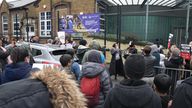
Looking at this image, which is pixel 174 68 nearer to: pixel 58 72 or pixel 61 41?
pixel 58 72

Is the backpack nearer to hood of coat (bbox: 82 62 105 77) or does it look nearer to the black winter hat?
hood of coat (bbox: 82 62 105 77)

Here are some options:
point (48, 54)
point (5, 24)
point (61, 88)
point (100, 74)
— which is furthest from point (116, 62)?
point (5, 24)

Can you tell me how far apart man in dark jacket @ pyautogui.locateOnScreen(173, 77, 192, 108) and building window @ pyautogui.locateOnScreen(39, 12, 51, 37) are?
27934 mm

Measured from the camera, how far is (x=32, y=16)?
31859 mm

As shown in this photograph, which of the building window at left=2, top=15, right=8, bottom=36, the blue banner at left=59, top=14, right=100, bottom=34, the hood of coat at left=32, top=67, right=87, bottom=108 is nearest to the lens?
the hood of coat at left=32, top=67, right=87, bottom=108

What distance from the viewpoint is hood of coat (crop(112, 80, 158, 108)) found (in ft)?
9.68

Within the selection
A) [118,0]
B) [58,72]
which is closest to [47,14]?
[118,0]

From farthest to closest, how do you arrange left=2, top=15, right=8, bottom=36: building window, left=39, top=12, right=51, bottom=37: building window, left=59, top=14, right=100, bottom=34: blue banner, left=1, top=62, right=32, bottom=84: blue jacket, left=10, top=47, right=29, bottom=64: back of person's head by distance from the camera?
left=2, top=15, right=8, bottom=36: building window < left=39, top=12, right=51, bottom=37: building window < left=59, top=14, right=100, bottom=34: blue banner < left=10, top=47, right=29, bottom=64: back of person's head < left=1, top=62, right=32, bottom=84: blue jacket

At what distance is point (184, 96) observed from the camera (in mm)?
3020

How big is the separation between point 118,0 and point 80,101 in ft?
76.8

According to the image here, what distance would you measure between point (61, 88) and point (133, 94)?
1.47 meters

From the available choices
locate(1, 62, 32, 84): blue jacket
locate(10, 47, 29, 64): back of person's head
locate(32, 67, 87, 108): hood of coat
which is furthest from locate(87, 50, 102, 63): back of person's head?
locate(32, 67, 87, 108): hood of coat

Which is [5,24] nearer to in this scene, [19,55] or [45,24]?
[45,24]

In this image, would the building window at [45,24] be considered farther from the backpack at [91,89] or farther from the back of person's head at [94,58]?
the backpack at [91,89]
